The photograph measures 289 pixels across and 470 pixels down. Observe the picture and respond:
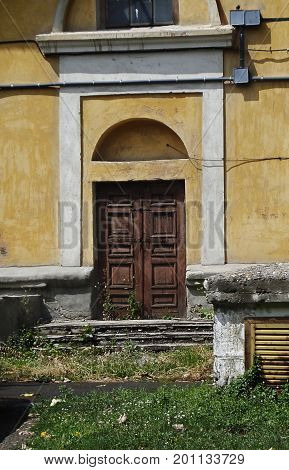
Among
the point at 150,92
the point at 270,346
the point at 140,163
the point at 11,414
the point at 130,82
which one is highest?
the point at 130,82

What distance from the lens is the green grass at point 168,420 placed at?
23.0 feet

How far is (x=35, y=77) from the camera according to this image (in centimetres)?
1433

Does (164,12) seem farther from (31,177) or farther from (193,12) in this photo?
(31,177)

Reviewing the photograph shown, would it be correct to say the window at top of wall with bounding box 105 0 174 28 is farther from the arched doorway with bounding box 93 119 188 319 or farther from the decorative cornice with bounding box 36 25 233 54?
the arched doorway with bounding box 93 119 188 319

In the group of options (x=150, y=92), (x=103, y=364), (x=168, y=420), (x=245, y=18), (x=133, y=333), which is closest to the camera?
(x=168, y=420)

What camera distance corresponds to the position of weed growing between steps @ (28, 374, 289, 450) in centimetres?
703

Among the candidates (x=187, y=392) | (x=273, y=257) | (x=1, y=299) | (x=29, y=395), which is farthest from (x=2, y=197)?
(x=187, y=392)

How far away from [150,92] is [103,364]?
489 cm

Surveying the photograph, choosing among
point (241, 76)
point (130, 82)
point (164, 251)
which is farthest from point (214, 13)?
point (164, 251)

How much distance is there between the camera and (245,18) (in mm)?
13820

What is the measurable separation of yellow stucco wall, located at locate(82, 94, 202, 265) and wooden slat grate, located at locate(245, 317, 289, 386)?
18.4 ft

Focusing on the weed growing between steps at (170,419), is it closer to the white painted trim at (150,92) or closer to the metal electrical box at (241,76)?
the white painted trim at (150,92)

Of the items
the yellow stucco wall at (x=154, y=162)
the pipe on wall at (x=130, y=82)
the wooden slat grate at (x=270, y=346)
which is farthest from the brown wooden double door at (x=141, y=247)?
the wooden slat grate at (x=270, y=346)

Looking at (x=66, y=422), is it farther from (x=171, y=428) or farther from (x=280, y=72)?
(x=280, y=72)
